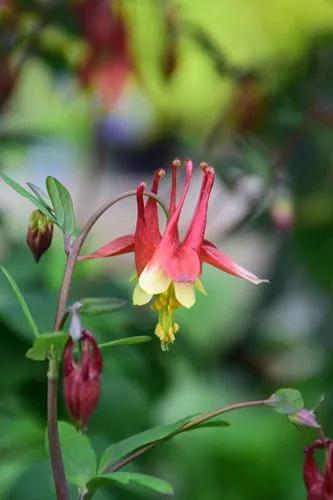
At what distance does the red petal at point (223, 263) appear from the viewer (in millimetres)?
890

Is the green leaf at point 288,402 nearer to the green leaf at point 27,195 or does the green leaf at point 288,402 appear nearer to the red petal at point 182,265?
the red petal at point 182,265

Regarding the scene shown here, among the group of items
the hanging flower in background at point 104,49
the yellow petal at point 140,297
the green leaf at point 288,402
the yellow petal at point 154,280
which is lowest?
the green leaf at point 288,402

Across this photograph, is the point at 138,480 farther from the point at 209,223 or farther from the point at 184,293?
the point at 209,223

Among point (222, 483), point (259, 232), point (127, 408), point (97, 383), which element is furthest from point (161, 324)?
point (222, 483)

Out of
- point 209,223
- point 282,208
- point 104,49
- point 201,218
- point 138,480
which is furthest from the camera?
point 209,223

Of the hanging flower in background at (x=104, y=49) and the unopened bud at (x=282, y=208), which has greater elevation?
the hanging flower in background at (x=104, y=49)

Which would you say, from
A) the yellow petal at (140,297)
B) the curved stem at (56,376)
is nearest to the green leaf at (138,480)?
the curved stem at (56,376)

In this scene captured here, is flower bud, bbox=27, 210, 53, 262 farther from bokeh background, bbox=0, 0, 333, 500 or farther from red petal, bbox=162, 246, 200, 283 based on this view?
bokeh background, bbox=0, 0, 333, 500

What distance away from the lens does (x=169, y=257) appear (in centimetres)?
90

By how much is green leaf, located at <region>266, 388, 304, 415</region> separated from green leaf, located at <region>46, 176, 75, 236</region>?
19 cm

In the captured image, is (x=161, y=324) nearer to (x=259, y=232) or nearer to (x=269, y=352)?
(x=259, y=232)

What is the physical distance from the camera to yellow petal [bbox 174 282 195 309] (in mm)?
890

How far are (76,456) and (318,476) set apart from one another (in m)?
0.19

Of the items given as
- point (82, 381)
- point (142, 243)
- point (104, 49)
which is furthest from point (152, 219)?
point (104, 49)
